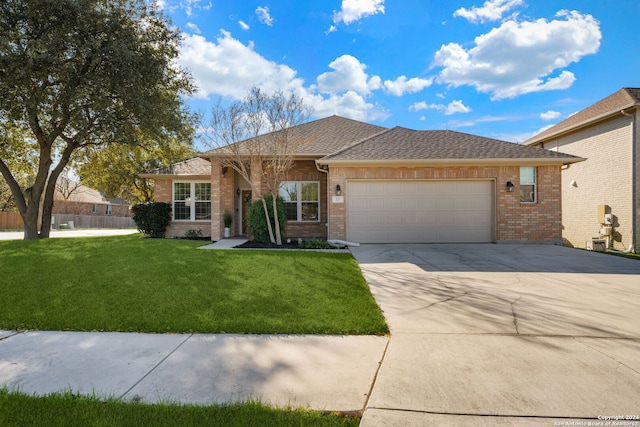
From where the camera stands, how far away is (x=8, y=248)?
349 inches

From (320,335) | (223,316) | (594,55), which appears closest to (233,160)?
(223,316)

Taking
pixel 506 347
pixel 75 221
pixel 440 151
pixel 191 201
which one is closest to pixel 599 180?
pixel 440 151

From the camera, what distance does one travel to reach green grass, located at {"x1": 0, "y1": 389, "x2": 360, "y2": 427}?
6.97 ft

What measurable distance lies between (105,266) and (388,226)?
851 centimetres

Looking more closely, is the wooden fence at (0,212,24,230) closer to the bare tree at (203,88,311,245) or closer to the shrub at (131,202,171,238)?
the shrub at (131,202,171,238)

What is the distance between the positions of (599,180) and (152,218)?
19.4 metres

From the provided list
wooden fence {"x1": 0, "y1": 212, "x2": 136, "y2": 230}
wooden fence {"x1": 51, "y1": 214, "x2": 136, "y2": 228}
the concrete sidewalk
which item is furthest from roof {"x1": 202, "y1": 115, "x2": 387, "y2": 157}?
wooden fence {"x1": 0, "y1": 212, "x2": 136, "y2": 230}

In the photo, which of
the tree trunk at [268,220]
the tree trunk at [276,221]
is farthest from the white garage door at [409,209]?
the tree trunk at [268,220]

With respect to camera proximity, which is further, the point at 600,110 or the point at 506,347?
the point at 600,110

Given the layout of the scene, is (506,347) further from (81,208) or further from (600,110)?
(81,208)

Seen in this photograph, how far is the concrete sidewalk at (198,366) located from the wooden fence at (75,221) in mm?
32405

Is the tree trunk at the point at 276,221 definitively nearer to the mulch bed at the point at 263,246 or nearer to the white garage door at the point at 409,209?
the mulch bed at the point at 263,246

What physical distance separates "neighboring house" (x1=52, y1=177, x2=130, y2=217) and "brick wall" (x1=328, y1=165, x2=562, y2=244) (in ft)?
118

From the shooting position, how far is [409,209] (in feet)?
37.7
